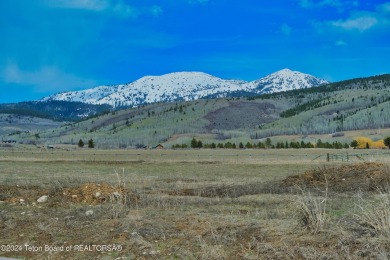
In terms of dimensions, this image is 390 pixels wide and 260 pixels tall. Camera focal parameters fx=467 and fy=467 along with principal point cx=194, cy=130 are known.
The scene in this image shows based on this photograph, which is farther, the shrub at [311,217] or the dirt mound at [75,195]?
the dirt mound at [75,195]

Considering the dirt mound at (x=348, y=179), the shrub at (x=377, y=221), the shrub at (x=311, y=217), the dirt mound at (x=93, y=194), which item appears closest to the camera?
the shrub at (x=377, y=221)

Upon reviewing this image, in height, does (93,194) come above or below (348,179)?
above

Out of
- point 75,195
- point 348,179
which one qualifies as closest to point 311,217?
point 75,195

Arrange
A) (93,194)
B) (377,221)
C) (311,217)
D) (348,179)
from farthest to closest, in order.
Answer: (348,179) < (93,194) < (311,217) < (377,221)

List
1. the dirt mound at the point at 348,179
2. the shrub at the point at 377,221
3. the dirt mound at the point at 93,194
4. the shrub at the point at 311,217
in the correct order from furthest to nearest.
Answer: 1. the dirt mound at the point at 348,179
2. the dirt mound at the point at 93,194
3. the shrub at the point at 311,217
4. the shrub at the point at 377,221

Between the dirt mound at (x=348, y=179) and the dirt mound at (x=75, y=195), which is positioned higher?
the dirt mound at (x=75, y=195)

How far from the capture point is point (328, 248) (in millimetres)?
8555

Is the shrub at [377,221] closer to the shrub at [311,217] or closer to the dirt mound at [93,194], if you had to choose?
the shrub at [311,217]

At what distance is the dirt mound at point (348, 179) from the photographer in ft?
77.2

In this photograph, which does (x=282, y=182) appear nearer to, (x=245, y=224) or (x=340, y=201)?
(x=340, y=201)

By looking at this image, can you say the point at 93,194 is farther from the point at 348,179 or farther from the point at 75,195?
the point at 348,179

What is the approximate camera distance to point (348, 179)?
1000 inches

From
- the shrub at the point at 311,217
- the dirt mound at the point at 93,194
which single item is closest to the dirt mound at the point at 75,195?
the dirt mound at the point at 93,194

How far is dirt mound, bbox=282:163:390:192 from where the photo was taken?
926 inches
